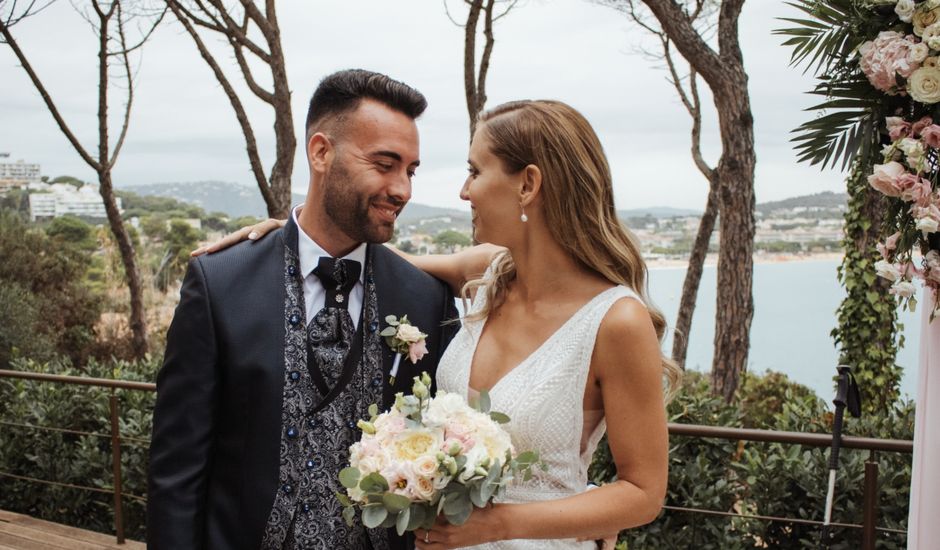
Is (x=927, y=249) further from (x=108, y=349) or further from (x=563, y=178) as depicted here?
(x=108, y=349)

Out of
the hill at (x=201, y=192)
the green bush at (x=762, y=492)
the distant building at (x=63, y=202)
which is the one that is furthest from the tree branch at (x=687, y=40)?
the hill at (x=201, y=192)

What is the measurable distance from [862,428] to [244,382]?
3.32m

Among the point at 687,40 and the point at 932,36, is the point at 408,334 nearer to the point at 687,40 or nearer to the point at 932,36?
the point at 932,36

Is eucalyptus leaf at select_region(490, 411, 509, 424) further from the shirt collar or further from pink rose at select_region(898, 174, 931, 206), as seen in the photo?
pink rose at select_region(898, 174, 931, 206)

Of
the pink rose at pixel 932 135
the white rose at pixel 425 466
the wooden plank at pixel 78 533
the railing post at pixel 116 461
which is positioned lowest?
the wooden plank at pixel 78 533

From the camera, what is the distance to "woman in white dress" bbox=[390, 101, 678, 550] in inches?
64.4

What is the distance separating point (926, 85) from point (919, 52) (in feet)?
0.29

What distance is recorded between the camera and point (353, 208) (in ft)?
6.34

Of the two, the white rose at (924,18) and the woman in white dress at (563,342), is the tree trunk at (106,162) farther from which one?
the white rose at (924,18)

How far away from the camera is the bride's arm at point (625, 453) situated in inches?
62.9

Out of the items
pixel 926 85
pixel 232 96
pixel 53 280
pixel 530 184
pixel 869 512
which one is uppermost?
pixel 232 96

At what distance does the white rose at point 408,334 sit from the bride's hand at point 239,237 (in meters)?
0.48

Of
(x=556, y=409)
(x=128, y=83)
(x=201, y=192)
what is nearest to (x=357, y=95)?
(x=556, y=409)

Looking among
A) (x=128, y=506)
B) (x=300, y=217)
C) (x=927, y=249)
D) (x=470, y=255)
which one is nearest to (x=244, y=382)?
(x=300, y=217)
